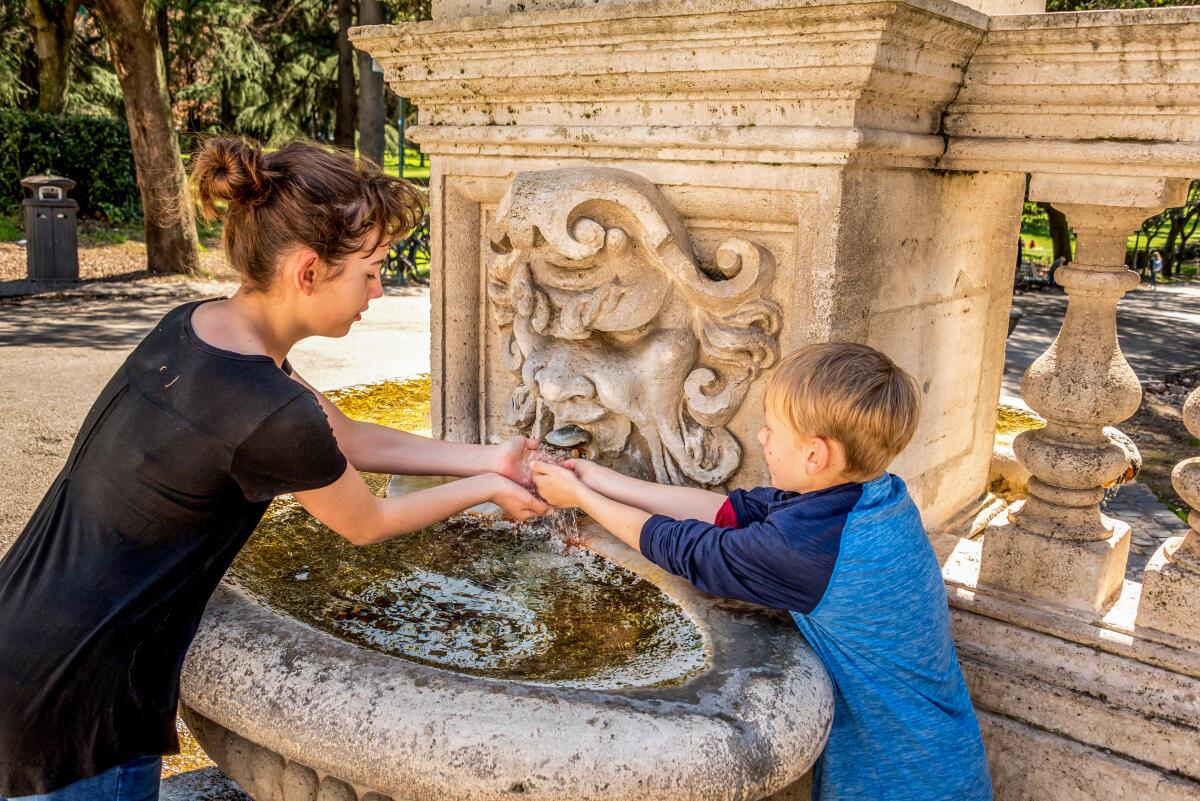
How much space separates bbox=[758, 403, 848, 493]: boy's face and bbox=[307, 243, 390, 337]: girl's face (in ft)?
2.37

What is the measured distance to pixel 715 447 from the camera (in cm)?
241

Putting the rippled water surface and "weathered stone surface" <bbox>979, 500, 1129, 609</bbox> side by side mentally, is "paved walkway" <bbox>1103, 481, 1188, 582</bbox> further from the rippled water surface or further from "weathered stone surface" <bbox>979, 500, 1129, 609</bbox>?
the rippled water surface

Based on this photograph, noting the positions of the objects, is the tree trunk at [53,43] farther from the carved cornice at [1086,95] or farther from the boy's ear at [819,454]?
the boy's ear at [819,454]

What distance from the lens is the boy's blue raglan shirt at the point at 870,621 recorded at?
1683 mm

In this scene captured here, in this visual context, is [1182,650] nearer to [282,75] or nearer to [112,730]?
[112,730]

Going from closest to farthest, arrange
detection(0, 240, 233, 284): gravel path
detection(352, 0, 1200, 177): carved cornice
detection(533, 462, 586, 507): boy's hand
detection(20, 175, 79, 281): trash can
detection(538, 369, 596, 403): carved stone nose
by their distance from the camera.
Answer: detection(352, 0, 1200, 177): carved cornice → detection(533, 462, 586, 507): boy's hand → detection(538, 369, 596, 403): carved stone nose → detection(20, 175, 79, 281): trash can → detection(0, 240, 233, 284): gravel path

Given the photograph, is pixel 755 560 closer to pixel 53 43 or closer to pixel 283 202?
pixel 283 202

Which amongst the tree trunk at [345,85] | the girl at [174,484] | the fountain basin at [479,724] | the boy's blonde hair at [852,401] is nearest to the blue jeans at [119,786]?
the girl at [174,484]

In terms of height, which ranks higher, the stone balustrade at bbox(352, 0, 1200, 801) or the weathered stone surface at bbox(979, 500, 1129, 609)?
the stone balustrade at bbox(352, 0, 1200, 801)

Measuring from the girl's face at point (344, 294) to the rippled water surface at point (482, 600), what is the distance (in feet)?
1.99

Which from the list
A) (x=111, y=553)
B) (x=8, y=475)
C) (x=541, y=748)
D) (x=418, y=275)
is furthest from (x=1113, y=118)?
(x=418, y=275)

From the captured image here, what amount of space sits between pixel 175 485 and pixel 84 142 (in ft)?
57.6

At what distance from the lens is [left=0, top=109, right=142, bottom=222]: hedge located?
1605 centimetres

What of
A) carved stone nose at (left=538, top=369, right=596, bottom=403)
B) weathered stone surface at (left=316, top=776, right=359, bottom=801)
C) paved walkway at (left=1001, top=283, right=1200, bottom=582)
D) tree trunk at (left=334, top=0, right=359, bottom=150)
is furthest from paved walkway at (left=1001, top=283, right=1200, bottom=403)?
tree trunk at (left=334, top=0, right=359, bottom=150)
